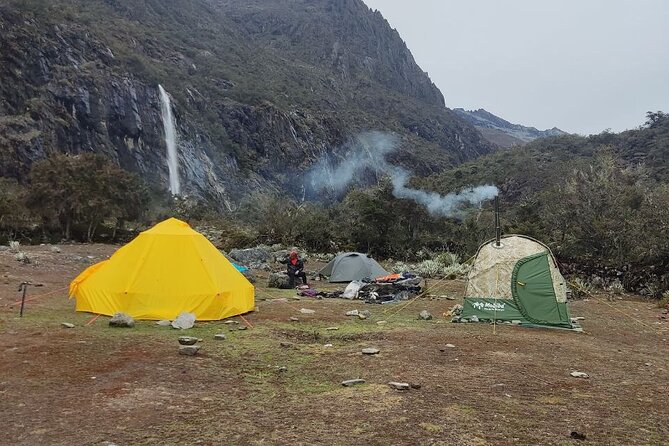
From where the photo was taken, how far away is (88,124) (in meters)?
57.1

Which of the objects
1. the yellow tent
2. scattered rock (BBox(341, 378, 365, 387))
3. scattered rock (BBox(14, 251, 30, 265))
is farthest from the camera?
scattered rock (BBox(14, 251, 30, 265))

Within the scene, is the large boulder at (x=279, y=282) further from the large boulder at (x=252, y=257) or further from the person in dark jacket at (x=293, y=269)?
the large boulder at (x=252, y=257)

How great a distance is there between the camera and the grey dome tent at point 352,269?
17708 mm

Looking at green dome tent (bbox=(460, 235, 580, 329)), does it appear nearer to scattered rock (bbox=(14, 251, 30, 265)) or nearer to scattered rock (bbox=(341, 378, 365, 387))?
scattered rock (bbox=(341, 378, 365, 387))

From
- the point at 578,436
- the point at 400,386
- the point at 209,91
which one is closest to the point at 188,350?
the point at 400,386

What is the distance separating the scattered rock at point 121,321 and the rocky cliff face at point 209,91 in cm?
4272

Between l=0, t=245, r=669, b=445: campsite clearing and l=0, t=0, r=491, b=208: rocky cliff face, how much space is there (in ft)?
145

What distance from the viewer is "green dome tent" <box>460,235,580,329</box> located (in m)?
9.83

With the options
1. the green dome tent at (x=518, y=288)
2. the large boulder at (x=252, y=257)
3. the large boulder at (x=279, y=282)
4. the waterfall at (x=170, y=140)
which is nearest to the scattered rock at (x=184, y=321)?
the green dome tent at (x=518, y=288)

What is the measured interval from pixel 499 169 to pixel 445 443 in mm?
69344

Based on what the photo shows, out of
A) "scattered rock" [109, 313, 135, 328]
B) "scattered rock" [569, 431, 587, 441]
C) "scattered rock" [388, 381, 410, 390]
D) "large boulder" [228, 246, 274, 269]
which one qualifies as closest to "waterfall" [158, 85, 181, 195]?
"large boulder" [228, 246, 274, 269]

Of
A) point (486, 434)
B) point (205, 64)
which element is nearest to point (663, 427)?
point (486, 434)

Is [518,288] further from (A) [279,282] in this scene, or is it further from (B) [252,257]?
(B) [252,257]

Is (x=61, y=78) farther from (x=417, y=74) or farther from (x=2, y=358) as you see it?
(x=417, y=74)
